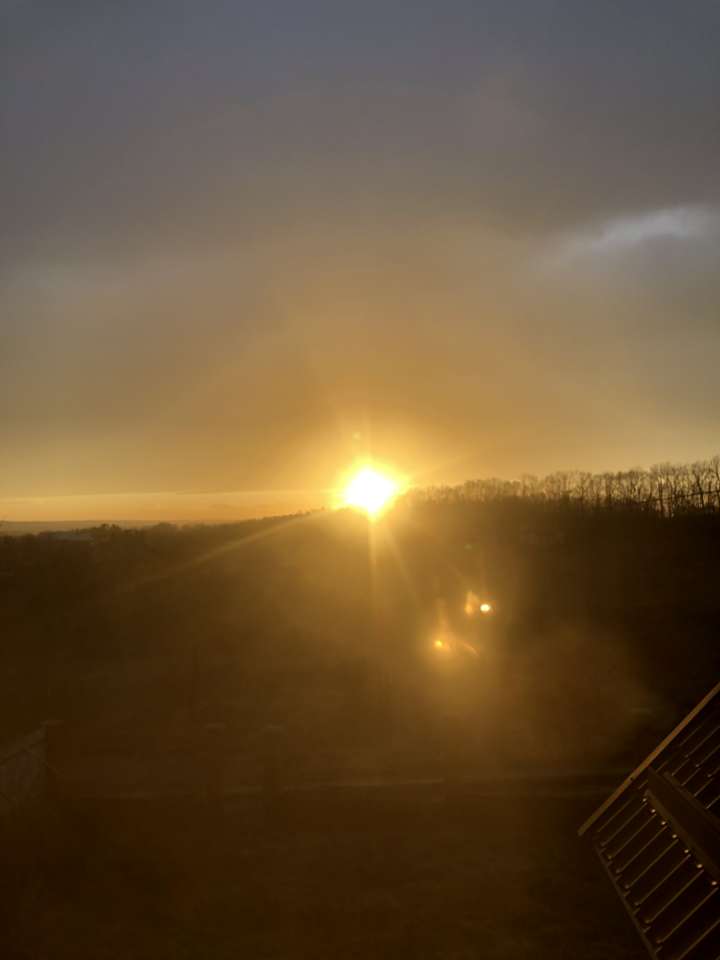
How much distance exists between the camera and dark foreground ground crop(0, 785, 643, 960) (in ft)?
25.5

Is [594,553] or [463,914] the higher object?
[594,553]

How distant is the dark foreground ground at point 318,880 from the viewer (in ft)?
25.5

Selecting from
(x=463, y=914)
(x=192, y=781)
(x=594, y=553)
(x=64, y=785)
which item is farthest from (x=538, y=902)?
(x=594, y=553)

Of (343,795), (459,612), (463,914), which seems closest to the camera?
(463,914)

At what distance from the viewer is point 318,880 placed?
8859 mm

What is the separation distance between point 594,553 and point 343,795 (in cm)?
2223

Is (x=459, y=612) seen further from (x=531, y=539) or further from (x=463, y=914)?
(x=463, y=914)

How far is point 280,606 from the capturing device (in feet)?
84.9

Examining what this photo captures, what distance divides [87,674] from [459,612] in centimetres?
1041

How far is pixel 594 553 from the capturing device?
3034 cm

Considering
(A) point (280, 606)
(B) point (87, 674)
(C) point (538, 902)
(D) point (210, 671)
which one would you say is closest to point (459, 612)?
(A) point (280, 606)

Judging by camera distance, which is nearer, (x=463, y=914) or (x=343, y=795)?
(x=463, y=914)

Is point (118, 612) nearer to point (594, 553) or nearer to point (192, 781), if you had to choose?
point (192, 781)

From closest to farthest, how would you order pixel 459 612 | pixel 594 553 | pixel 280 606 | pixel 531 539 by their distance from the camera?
1. pixel 459 612
2. pixel 280 606
3. pixel 594 553
4. pixel 531 539
